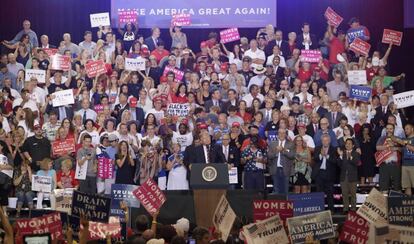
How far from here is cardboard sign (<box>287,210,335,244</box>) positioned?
11.1m

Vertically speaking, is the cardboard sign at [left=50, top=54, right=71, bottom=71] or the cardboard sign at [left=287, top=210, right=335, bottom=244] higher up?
the cardboard sign at [left=50, top=54, right=71, bottom=71]

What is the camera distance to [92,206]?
11.4m

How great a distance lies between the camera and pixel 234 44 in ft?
83.9

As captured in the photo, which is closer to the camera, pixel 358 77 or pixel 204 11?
pixel 358 77

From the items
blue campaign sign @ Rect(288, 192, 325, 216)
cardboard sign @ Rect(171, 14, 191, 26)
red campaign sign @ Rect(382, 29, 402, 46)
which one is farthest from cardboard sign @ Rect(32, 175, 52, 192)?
red campaign sign @ Rect(382, 29, 402, 46)

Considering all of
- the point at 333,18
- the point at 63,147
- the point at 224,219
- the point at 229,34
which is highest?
the point at 333,18

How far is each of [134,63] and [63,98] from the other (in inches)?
80.8

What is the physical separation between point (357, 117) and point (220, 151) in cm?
324

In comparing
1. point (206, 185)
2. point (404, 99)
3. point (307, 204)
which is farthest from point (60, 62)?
point (307, 204)

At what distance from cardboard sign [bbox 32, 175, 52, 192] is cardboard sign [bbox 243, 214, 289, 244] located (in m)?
8.30

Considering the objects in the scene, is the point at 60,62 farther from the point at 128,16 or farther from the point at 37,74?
the point at 128,16

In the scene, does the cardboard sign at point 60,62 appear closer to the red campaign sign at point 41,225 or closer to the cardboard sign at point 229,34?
the cardboard sign at point 229,34

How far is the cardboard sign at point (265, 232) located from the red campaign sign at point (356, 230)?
850mm

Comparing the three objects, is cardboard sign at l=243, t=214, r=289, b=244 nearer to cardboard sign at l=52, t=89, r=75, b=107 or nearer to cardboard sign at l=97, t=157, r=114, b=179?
cardboard sign at l=97, t=157, r=114, b=179
